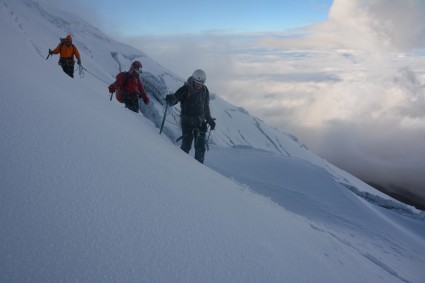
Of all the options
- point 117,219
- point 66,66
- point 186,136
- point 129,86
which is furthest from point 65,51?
point 117,219

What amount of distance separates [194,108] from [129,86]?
9.49 ft

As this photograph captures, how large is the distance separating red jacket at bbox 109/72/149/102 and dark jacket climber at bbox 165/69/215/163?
2.14 meters

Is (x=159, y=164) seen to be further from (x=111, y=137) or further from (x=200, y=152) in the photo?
(x=200, y=152)

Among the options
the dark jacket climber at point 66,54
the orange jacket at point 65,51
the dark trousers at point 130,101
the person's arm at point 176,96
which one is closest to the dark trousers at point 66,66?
the dark jacket climber at point 66,54

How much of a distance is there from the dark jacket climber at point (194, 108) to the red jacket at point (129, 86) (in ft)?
7.01

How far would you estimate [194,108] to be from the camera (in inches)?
310

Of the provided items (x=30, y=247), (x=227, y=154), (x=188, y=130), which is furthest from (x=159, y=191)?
(x=227, y=154)

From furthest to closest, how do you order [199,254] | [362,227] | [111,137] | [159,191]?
1. [362,227]
2. [111,137]
3. [159,191]
4. [199,254]

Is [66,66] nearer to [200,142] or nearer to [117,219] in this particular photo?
[200,142]

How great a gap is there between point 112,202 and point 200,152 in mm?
5554

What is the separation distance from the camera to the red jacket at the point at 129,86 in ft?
31.3

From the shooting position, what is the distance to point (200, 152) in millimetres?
8453

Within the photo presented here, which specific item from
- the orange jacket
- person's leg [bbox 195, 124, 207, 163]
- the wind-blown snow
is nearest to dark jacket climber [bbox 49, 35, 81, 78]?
the orange jacket

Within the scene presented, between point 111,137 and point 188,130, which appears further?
point 188,130
